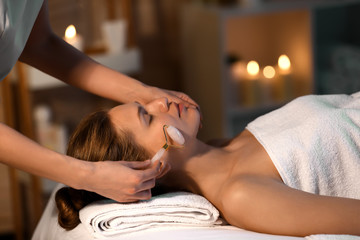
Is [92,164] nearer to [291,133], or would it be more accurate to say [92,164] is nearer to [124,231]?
[124,231]

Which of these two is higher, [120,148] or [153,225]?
[120,148]

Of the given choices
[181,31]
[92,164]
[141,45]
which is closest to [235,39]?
[181,31]

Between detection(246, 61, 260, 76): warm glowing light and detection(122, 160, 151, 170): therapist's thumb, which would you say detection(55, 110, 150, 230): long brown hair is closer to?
detection(122, 160, 151, 170): therapist's thumb

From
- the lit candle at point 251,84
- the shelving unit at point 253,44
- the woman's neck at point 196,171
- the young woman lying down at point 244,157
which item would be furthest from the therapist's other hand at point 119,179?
the lit candle at point 251,84

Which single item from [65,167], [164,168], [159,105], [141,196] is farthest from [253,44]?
[65,167]

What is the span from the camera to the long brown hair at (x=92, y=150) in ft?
4.72

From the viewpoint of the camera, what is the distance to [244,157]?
153 cm

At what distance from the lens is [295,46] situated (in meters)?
3.21

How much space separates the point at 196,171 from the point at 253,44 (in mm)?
2031

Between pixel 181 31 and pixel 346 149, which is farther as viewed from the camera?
pixel 181 31

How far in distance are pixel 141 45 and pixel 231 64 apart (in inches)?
25.0

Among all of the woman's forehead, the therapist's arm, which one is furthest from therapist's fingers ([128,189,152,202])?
the therapist's arm

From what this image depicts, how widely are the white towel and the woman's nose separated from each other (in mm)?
265

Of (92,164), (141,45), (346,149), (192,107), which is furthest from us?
(141,45)
